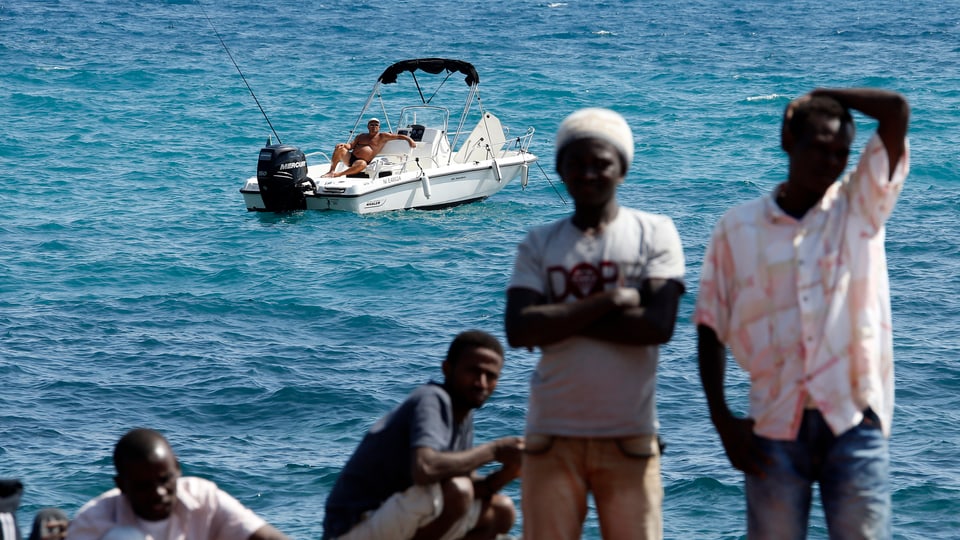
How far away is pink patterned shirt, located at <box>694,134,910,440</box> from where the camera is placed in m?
3.99

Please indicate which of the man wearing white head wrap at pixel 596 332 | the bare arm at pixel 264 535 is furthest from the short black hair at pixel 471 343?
the bare arm at pixel 264 535

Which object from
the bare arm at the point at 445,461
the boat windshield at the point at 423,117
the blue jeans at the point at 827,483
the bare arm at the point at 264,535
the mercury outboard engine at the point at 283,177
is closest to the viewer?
the blue jeans at the point at 827,483

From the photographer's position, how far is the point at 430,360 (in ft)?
55.3

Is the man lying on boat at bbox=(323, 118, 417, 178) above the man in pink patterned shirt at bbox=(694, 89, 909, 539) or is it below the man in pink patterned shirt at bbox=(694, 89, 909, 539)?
below

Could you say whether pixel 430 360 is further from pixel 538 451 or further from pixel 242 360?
pixel 538 451

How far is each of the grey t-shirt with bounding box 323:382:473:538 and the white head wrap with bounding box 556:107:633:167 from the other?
1117 mm

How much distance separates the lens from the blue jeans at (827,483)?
12.9ft

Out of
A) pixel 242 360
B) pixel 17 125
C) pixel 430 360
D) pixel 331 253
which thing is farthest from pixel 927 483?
pixel 17 125

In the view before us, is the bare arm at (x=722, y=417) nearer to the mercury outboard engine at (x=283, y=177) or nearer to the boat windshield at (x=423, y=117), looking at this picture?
the mercury outboard engine at (x=283, y=177)

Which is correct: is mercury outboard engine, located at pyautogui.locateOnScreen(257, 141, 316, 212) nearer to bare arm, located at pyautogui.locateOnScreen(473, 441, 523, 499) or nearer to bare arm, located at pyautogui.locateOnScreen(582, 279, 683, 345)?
bare arm, located at pyautogui.locateOnScreen(473, 441, 523, 499)

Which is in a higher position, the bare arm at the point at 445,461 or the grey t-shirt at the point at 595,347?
the grey t-shirt at the point at 595,347

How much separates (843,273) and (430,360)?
512 inches

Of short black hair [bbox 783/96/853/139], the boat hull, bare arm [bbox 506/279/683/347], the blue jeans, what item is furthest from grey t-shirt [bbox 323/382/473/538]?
the boat hull

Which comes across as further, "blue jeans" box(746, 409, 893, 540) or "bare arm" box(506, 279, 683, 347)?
"bare arm" box(506, 279, 683, 347)
